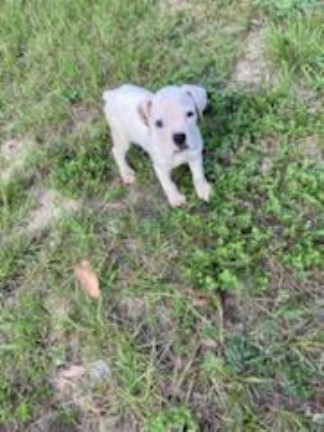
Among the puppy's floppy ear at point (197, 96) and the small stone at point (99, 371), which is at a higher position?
the puppy's floppy ear at point (197, 96)

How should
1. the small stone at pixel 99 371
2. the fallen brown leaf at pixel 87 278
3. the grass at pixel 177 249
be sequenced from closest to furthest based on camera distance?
1. the grass at pixel 177 249
2. the small stone at pixel 99 371
3. the fallen brown leaf at pixel 87 278

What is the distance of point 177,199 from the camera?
3760mm

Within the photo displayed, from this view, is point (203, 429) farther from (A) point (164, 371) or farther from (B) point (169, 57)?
(B) point (169, 57)

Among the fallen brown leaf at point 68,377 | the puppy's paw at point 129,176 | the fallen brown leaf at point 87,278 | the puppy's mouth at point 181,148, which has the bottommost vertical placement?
the fallen brown leaf at point 68,377

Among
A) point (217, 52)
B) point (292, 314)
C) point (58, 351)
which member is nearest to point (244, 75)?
point (217, 52)

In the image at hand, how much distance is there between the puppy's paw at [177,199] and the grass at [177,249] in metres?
0.05

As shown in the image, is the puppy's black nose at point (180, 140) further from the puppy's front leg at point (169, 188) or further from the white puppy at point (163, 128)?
the puppy's front leg at point (169, 188)

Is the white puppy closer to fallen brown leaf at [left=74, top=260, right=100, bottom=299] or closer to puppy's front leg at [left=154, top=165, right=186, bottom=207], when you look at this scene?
puppy's front leg at [left=154, top=165, right=186, bottom=207]

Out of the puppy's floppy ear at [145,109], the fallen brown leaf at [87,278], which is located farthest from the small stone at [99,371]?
the puppy's floppy ear at [145,109]

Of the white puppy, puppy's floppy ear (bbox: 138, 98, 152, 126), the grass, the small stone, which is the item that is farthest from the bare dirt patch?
the small stone

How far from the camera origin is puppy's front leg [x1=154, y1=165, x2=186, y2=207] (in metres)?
3.71

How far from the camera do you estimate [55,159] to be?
4.24 metres

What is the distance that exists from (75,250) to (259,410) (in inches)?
47.7

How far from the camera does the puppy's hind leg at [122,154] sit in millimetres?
3904
